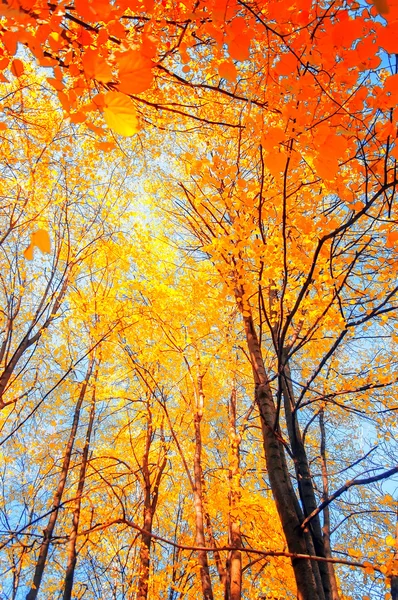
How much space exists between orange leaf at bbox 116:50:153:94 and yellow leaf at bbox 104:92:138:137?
0.04 meters

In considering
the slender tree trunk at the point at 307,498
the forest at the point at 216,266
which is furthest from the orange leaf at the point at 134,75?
the slender tree trunk at the point at 307,498

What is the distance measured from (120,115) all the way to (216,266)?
207cm

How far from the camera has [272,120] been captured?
2.92 m

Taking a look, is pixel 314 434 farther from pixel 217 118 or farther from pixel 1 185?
pixel 1 185

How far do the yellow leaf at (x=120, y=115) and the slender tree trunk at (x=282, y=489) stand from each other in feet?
6.14

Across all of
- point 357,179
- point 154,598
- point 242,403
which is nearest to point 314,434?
point 242,403

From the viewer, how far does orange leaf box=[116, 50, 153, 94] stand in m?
1.21

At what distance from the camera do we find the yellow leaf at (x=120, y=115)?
1.18 m

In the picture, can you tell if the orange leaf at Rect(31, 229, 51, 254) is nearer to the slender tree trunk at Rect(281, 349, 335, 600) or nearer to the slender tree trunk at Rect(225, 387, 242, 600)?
the slender tree trunk at Rect(281, 349, 335, 600)

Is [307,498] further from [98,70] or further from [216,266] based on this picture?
[98,70]

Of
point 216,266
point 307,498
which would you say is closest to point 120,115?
point 216,266

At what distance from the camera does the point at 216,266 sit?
10.6 feet

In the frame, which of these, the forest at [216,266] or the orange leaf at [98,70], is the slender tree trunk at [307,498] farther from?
the orange leaf at [98,70]

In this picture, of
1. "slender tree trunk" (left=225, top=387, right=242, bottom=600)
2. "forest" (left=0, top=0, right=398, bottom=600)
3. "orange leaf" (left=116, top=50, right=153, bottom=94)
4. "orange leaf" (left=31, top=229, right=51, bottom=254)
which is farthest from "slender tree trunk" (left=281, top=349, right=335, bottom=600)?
"orange leaf" (left=116, top=50, right=153, bottom=94)
